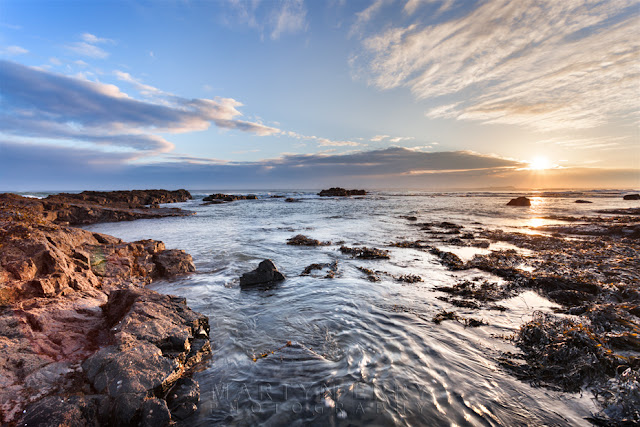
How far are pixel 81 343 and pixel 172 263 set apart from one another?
5.91 metres

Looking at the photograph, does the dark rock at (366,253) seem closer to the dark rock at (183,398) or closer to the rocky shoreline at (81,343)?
the rocky shoreline at (81,343)

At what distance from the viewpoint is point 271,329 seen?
5621mm

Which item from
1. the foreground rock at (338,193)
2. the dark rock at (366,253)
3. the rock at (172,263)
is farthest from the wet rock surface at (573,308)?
the foreground rock at (338,193)

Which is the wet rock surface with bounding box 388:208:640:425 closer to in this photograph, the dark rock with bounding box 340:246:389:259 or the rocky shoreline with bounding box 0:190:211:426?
the dark rock with bounding box 340:246:389:259

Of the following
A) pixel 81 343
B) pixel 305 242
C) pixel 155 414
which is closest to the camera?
pixel 155 414

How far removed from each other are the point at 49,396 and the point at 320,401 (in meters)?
3.38

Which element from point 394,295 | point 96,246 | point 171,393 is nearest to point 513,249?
point 394,295

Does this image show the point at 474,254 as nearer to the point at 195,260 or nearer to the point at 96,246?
the point at 195,260

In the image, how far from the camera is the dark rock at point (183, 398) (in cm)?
331

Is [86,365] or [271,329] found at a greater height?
[86,365]

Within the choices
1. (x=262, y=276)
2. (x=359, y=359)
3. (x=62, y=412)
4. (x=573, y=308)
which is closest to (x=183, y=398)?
(x=62, y=412)

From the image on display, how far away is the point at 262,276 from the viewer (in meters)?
8.55

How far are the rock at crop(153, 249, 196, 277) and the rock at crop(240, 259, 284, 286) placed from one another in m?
3.00

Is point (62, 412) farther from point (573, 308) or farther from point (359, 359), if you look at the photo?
point (573, 308)
